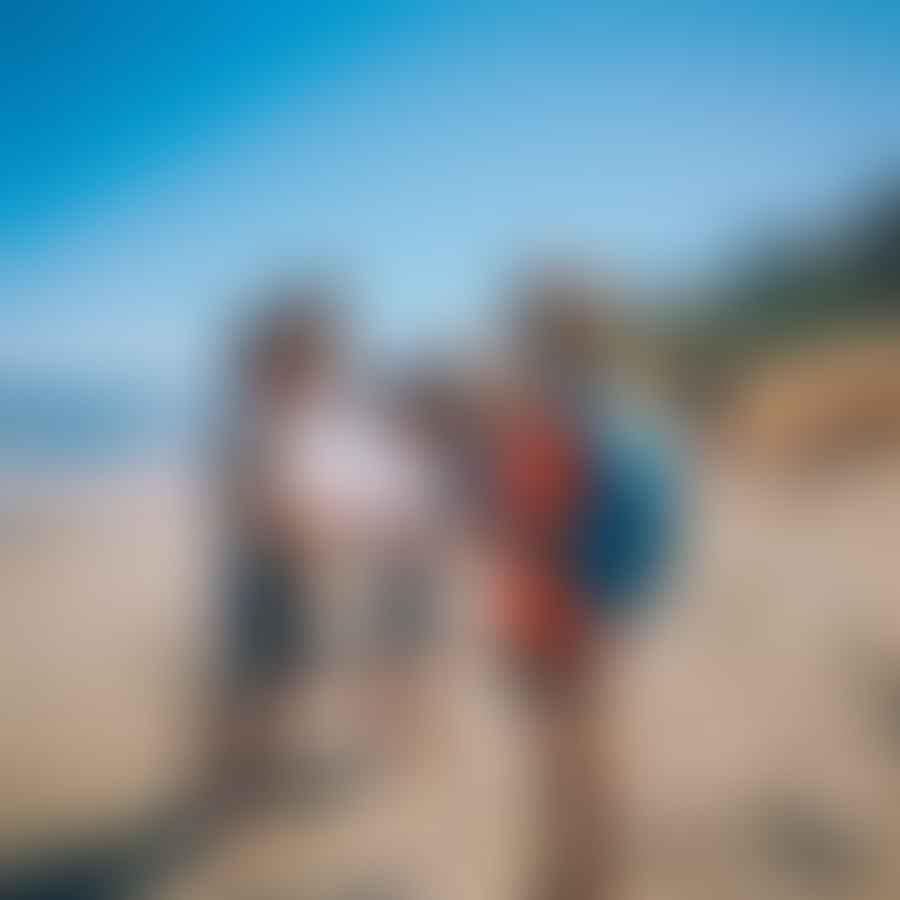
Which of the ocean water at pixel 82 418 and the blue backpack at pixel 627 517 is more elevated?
the ocean water at pixel 82 418

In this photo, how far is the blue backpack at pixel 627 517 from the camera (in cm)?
78

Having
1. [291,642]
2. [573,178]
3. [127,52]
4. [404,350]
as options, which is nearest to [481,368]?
[404,350]

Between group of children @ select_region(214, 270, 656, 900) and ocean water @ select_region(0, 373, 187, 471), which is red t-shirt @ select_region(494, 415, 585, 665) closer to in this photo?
group of children @ select_region(214, 270, 656, 900)

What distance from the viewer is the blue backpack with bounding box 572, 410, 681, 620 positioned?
78cm

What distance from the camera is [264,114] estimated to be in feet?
2.65

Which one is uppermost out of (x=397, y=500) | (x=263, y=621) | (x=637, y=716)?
(x=397, y=500)

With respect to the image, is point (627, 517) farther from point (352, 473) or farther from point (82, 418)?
point (82, 418)

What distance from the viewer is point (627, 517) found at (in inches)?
30.7

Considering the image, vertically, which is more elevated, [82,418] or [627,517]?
[82,418]

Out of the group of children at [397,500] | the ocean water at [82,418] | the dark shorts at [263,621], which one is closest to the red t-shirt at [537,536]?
the group of children at [397,500]

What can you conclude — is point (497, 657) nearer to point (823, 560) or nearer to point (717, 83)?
point (823, 560)

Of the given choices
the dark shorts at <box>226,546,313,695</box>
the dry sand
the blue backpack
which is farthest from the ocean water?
the blue backpack

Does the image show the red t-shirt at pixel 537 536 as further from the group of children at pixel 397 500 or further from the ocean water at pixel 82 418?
the ocean water at pixel 82 418

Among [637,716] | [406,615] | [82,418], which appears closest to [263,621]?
[406,615]
